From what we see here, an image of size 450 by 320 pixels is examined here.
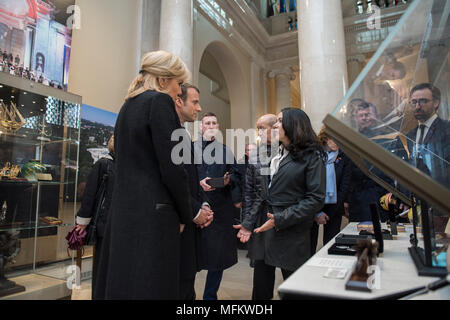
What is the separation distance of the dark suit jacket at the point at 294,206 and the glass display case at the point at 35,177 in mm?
2464

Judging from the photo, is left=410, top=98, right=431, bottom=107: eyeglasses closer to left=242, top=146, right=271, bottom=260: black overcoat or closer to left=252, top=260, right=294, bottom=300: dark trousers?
left=242, top=146, right=271, bottom=260: black overcoat

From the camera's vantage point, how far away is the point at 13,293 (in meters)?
2.73

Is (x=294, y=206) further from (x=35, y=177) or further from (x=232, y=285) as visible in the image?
(x=35, y=177)

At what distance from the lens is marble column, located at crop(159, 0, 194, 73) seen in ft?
19.1

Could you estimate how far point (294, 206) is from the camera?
1851mm

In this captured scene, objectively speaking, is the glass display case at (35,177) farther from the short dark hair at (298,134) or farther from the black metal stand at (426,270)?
the black metal stand at (426,270)

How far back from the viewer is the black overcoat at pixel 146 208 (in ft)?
4.36

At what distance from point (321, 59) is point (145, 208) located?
4614mm

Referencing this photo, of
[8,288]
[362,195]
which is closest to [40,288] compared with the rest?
[8,288]

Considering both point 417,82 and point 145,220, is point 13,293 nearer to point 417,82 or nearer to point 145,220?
point 145,220

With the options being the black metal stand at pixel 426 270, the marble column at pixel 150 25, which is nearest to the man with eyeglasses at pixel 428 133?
the black metal stand at pixel 426 270

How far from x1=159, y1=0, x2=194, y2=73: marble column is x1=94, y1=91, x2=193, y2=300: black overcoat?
183 inches

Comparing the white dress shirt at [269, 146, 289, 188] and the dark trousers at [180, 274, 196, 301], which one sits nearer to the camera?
the dark trousers at [180, 274, 196, 301]

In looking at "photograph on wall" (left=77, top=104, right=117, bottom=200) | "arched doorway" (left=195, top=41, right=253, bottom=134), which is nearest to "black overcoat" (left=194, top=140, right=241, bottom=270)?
"photograph on wall" (left=77, top=104, right=117, bottom=200)
